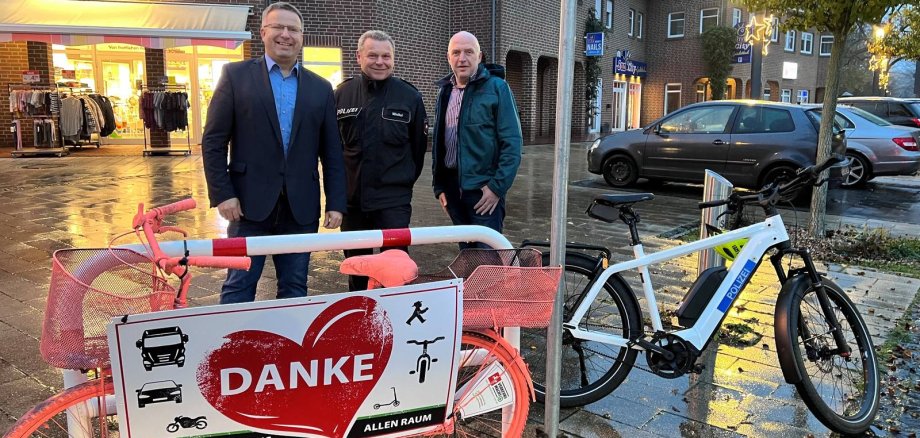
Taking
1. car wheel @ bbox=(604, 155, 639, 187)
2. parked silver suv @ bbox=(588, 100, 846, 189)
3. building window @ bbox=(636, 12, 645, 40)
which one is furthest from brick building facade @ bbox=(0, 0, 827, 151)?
parked silver suv @ bbox=(588, 100, 846, 189)

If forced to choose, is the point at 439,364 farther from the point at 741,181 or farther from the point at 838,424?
the point at 741,181

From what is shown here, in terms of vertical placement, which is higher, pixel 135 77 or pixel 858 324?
pixel 135 77

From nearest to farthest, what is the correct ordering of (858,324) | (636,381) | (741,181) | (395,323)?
(395,323) < (858,324) < (636,381) < (741,181)

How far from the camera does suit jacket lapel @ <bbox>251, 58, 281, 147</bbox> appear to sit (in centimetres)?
328

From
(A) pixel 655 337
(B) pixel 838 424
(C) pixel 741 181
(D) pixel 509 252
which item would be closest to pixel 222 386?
(D) pixel 509 252

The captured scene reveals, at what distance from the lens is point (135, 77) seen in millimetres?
17766

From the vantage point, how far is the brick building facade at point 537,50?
1666 centimetres

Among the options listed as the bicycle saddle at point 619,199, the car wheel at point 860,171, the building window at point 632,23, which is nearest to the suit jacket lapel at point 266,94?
the bicycle saddle at point 619,199

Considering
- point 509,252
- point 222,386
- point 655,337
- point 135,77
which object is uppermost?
point 135,77

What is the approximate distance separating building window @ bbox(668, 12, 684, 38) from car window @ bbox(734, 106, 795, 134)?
22566mm

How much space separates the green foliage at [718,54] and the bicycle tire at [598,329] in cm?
2914

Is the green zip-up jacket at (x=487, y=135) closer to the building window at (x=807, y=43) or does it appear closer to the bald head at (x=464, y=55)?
the bald head at (x=464, y=55)

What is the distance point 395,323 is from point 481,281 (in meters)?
0.37

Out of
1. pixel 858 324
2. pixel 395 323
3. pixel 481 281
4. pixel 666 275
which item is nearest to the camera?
pixel 395 323
